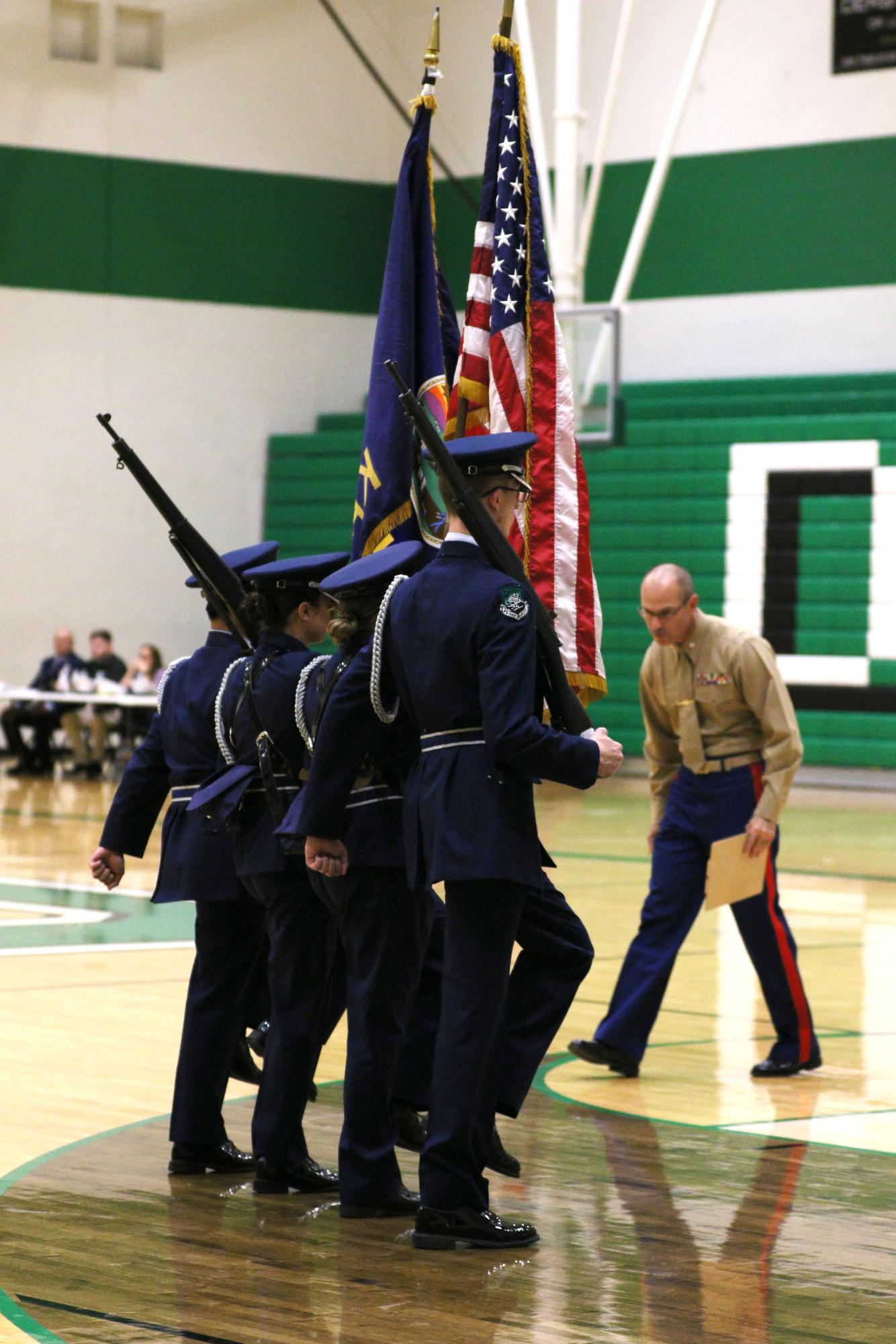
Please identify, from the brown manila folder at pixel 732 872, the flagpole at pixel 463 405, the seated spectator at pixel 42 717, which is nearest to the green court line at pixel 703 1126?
the brown manila folder at pixel 732 872

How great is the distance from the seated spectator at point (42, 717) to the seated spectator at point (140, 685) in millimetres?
640

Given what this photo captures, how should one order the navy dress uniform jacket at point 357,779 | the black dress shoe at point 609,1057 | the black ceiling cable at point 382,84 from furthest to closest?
the black ceiling cable at point 382,84 < the black dress shoe at point 609,1057 < the navy dress uniform jacket at point 357,779

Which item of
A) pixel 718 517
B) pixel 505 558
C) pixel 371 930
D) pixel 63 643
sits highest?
pixel 718 517

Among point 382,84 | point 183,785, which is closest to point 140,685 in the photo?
point 382,84

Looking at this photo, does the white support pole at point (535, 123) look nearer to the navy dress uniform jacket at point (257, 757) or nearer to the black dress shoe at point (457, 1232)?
the navy dress uniform jacket at point (257, 757)

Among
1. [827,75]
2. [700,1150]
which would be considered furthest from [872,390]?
[700,1150]

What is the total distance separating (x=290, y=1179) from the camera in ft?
16.5

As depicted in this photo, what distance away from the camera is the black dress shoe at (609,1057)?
666 cm

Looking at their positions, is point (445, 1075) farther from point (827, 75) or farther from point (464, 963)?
point (827, 75)

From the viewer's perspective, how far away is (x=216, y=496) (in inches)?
953

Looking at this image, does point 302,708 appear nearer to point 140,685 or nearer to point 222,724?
point 222,724

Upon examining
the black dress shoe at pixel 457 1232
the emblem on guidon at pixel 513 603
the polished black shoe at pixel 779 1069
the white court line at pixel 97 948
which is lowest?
the white court line at pixel 97 948

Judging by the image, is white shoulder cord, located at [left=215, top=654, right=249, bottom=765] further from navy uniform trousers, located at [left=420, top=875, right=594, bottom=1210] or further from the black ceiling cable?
the black ceiling cable

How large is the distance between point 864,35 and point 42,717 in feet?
35.8
